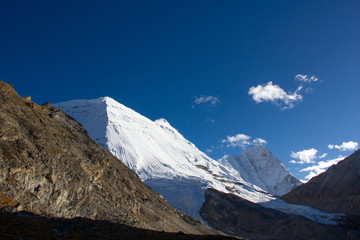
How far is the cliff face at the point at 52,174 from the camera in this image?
25.2m

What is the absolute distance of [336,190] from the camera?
331 feet

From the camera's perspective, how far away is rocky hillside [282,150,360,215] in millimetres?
91062

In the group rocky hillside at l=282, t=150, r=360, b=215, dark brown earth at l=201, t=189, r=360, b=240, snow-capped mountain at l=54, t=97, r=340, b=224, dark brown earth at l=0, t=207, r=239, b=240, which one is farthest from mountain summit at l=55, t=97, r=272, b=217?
dark brown earth at l=0, t=207, r=239, b=240

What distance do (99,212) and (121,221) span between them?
114 inches

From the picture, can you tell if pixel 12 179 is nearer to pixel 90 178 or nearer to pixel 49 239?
pixel 49 239

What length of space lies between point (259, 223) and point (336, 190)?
129ft

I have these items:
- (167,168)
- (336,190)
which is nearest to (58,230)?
(336,190)

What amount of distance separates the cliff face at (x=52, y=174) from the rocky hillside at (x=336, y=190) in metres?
71.7

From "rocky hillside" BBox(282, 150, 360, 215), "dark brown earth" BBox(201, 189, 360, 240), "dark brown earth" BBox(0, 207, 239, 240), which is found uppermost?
"rocky hillside" BBox(282, 150, 360, 215)

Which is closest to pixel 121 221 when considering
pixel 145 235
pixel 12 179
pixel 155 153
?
pixel 145 235

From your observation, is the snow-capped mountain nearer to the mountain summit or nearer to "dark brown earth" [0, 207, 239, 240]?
the mountain summit

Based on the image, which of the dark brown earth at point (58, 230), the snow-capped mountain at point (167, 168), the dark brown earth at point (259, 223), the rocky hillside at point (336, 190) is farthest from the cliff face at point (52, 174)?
the rocky hillside at point (336, 190)

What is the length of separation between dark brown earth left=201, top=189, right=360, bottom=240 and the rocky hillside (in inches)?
733

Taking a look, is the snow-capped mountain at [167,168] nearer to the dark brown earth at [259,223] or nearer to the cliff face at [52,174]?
the dark brown earth at [259,223]
